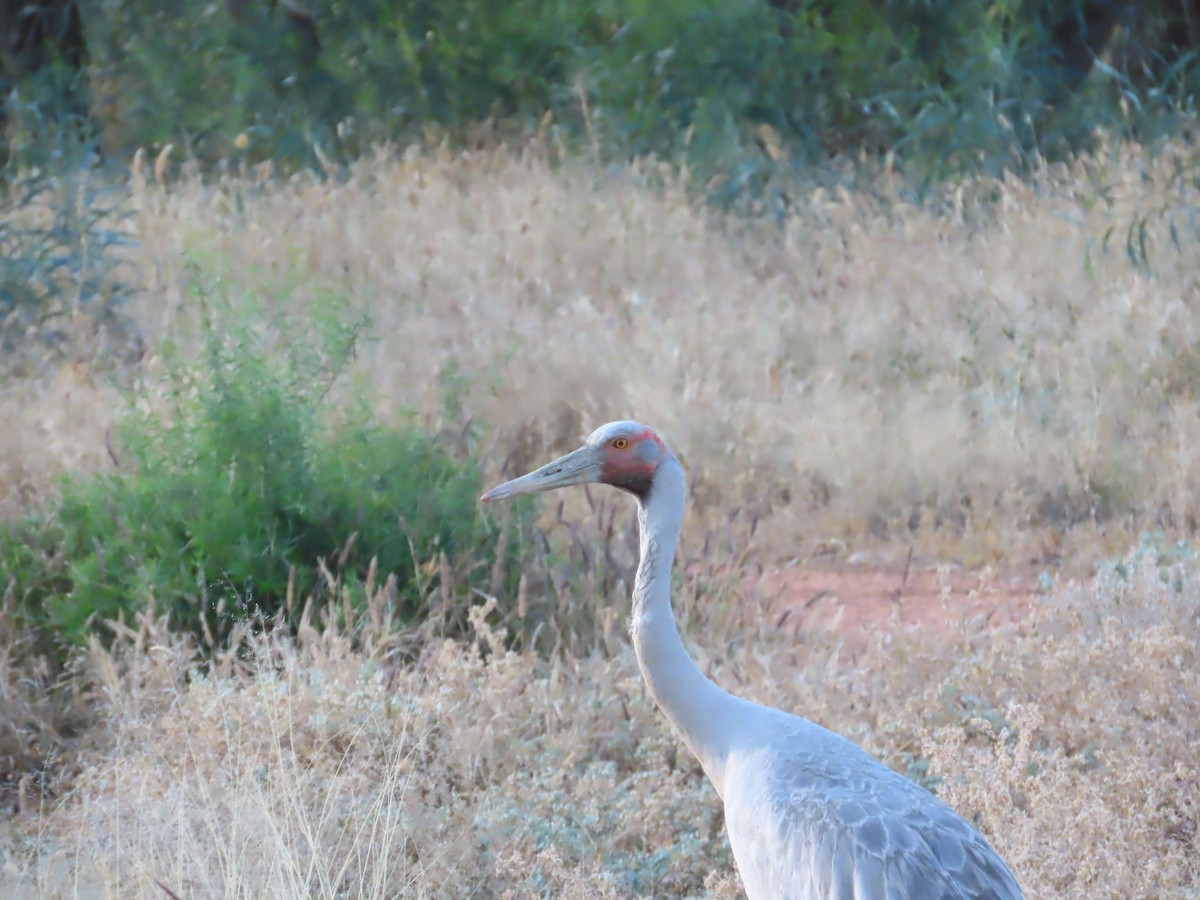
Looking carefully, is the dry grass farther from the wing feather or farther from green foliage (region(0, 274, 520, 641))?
the wing feather

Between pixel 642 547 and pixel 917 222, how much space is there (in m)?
6.74

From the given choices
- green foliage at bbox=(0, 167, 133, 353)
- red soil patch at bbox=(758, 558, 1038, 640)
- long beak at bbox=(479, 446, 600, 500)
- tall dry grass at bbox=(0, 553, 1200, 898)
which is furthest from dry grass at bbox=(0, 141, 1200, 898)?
long beak at bbox=(479, 446, 600, 500)

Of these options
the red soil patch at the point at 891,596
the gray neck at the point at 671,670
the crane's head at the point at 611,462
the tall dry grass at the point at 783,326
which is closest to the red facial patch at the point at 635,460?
the crane's head at the point at 611,462

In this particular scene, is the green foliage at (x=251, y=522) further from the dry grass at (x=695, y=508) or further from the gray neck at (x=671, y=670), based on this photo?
the gray neck at (x=671, y=670)

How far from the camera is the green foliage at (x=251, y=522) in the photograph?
555 centimetres

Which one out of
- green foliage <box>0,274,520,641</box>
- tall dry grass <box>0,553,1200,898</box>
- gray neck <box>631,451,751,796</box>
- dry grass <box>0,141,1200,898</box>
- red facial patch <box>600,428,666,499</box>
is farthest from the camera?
green foliage <box>0,274,520,641</box>

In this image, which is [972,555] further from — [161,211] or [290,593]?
[161,211]

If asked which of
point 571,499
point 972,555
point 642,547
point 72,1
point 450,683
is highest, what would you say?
point 72,1

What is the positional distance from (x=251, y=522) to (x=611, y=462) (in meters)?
2.19

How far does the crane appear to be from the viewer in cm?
331

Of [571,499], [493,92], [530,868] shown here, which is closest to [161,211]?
[493,92]

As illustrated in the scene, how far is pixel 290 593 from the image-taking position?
5266 mm

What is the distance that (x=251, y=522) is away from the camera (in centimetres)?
563

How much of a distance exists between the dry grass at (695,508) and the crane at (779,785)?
0.53m
